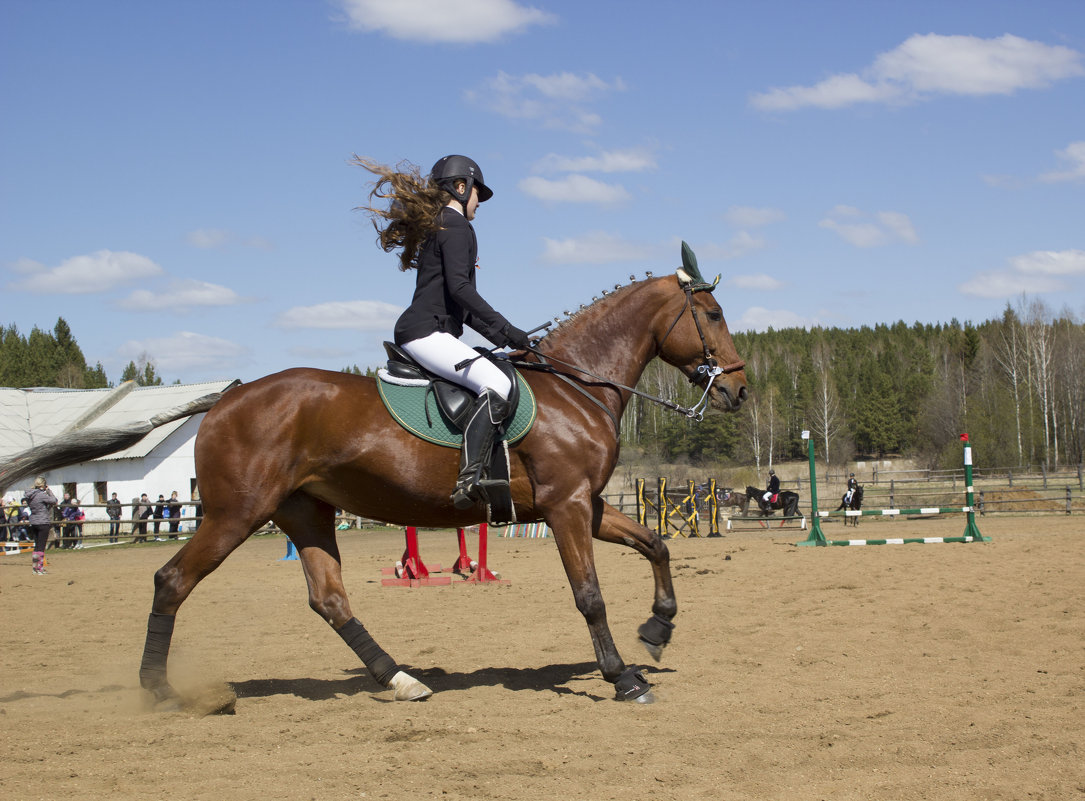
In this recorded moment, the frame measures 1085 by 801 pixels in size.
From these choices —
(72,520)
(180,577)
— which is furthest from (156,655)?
(72,520)

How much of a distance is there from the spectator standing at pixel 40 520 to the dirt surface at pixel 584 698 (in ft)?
24.5

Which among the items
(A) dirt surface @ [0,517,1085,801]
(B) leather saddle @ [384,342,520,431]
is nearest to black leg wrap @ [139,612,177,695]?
(A) dirt surface @ [0,517,1085,801]

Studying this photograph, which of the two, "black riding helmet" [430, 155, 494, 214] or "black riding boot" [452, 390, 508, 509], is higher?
"black riding helmet" [430, 155, 494, 214]

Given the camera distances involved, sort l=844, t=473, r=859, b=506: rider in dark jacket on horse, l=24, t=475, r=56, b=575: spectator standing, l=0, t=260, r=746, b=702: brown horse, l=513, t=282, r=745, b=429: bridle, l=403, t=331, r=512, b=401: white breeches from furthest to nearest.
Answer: l=844, t=473, r=859, b=506: rider in dark jacket on horse → l=24, t=475, r=56, b=575: spectator standing → l=513, t=282, r=745, b=429: bridle → l=403, t=331, r=512, b=401: white breeches → l=0, t=260, r=746, b=702: brown horse

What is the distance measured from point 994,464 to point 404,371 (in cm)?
5748

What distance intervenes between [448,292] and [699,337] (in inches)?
75.0

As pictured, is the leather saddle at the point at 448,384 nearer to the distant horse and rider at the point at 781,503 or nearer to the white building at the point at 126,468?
the distant horse and rider at the point at 781,503

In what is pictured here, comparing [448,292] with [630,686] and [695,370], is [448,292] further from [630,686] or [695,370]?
[630,686]

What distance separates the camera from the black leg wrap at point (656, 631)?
6.11 m

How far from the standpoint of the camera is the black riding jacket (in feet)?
18.9

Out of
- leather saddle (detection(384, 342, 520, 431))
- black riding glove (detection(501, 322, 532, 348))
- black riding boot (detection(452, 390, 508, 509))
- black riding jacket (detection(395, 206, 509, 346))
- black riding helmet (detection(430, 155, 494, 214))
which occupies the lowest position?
black riding boot (detection(452, 390, 508, 509))

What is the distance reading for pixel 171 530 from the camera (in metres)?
31.4

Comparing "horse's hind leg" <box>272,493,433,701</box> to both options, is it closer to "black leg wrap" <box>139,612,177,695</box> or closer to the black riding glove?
"black leg wrap" <box>139,612,177,695</box>

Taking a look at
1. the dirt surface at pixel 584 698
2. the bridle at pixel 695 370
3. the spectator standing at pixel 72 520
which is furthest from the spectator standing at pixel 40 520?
the bridle at pixel 695 370
